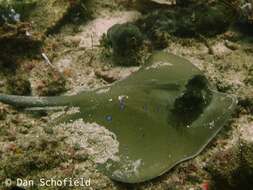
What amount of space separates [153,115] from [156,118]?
6cm

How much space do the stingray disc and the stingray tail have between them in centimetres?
32

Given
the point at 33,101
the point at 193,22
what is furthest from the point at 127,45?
the point at 33,101

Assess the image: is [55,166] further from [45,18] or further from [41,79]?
[45,18]

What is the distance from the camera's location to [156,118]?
4184 mm

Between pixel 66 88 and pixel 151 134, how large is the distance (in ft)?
6.79

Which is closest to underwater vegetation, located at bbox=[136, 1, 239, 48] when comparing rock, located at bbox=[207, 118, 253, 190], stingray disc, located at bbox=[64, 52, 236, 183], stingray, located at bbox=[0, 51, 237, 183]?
stingray, located at bbox=[0, 51, 237, 183]

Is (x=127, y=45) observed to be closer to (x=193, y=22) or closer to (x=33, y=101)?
(x=193, y=22)

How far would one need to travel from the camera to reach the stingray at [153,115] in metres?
3.85

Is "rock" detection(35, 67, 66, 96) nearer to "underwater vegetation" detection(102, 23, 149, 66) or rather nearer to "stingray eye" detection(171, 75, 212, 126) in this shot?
"underwater vegetation" detection(102, 23, 149, 66)

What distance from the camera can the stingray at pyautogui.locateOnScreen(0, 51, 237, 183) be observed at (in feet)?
12.6

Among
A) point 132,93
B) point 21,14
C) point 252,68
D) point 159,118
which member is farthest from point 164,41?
point 21,14

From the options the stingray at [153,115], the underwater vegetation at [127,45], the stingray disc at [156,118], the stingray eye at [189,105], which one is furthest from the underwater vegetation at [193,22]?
the stingray eye at [189,105]

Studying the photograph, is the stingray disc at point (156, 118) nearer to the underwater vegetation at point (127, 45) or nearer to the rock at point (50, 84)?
the rock at point (50, 84)

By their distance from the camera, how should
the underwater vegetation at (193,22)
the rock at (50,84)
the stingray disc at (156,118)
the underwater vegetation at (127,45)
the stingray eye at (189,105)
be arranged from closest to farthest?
the stingray disc at (156,118) < the stingray eye at (189,105) < the rock at (50,84) < the underwater vegetation at (127,45) < the underwater vegetation at (193,22)
